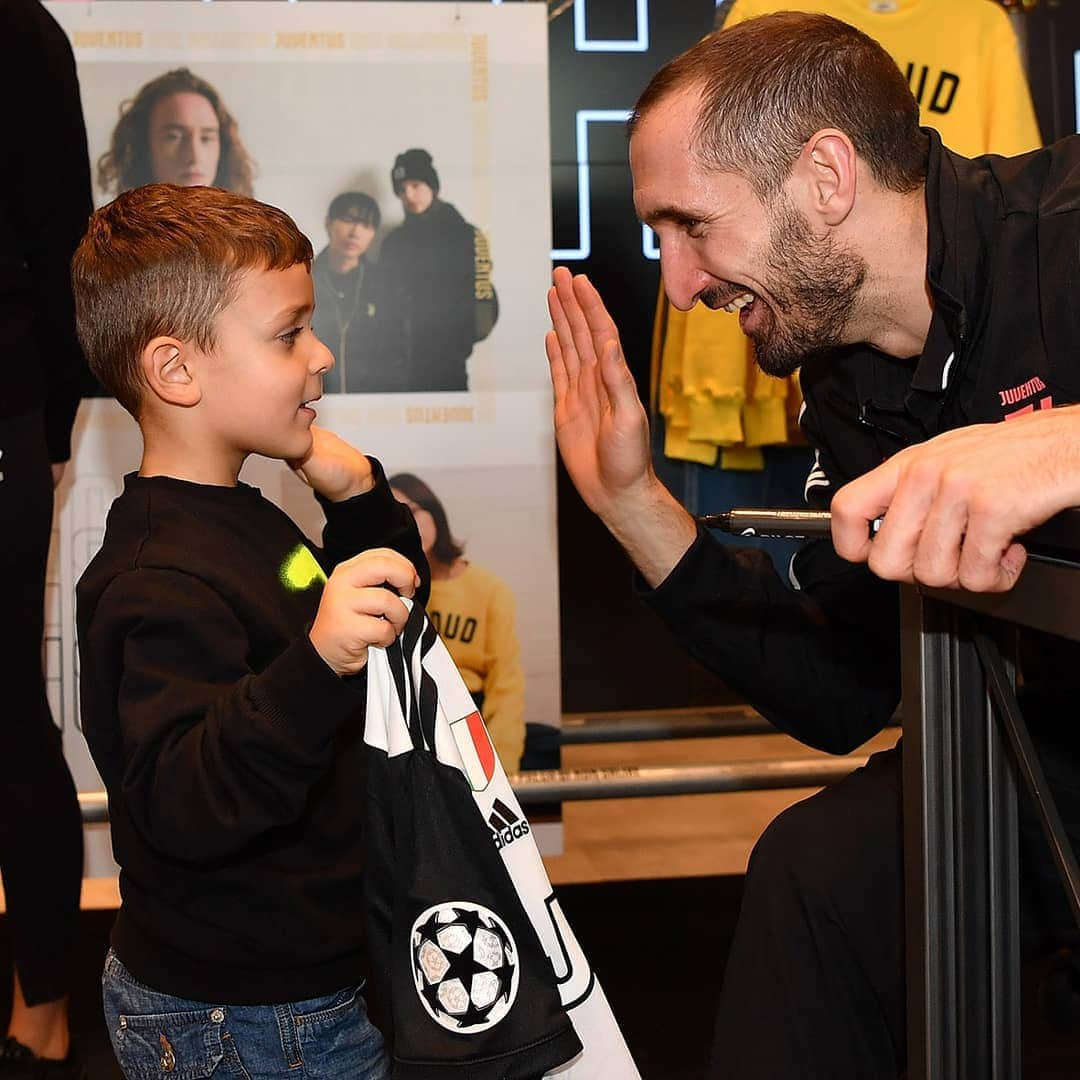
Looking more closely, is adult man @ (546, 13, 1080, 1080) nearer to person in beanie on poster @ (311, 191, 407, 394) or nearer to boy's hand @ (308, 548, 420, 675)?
boy's hand @ (308, 548, 420, 675)

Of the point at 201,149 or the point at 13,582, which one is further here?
the point at 201,149

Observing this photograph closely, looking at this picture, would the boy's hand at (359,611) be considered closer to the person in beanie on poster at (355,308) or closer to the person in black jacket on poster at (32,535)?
the person in black jacket on poster at (32,535)

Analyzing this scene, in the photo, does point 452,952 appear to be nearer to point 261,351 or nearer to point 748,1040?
point 748,1040

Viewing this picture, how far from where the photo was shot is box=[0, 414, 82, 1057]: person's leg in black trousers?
175 centimetres

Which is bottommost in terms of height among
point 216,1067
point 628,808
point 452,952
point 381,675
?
point 628,808

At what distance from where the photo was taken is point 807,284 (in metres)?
1.60

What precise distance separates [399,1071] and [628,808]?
7.70ft

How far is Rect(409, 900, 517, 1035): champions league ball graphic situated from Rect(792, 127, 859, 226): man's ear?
87cm

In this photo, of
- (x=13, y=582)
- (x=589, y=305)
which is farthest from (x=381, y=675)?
(x=13, y=582)

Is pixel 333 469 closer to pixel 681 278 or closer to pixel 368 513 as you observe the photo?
pixel 368 513

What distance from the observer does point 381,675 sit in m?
1.20

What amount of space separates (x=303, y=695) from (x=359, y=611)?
3.1 inches

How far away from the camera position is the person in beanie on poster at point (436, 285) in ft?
8.71

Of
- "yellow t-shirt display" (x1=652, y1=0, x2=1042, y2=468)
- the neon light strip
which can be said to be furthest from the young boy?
the neon light strip
